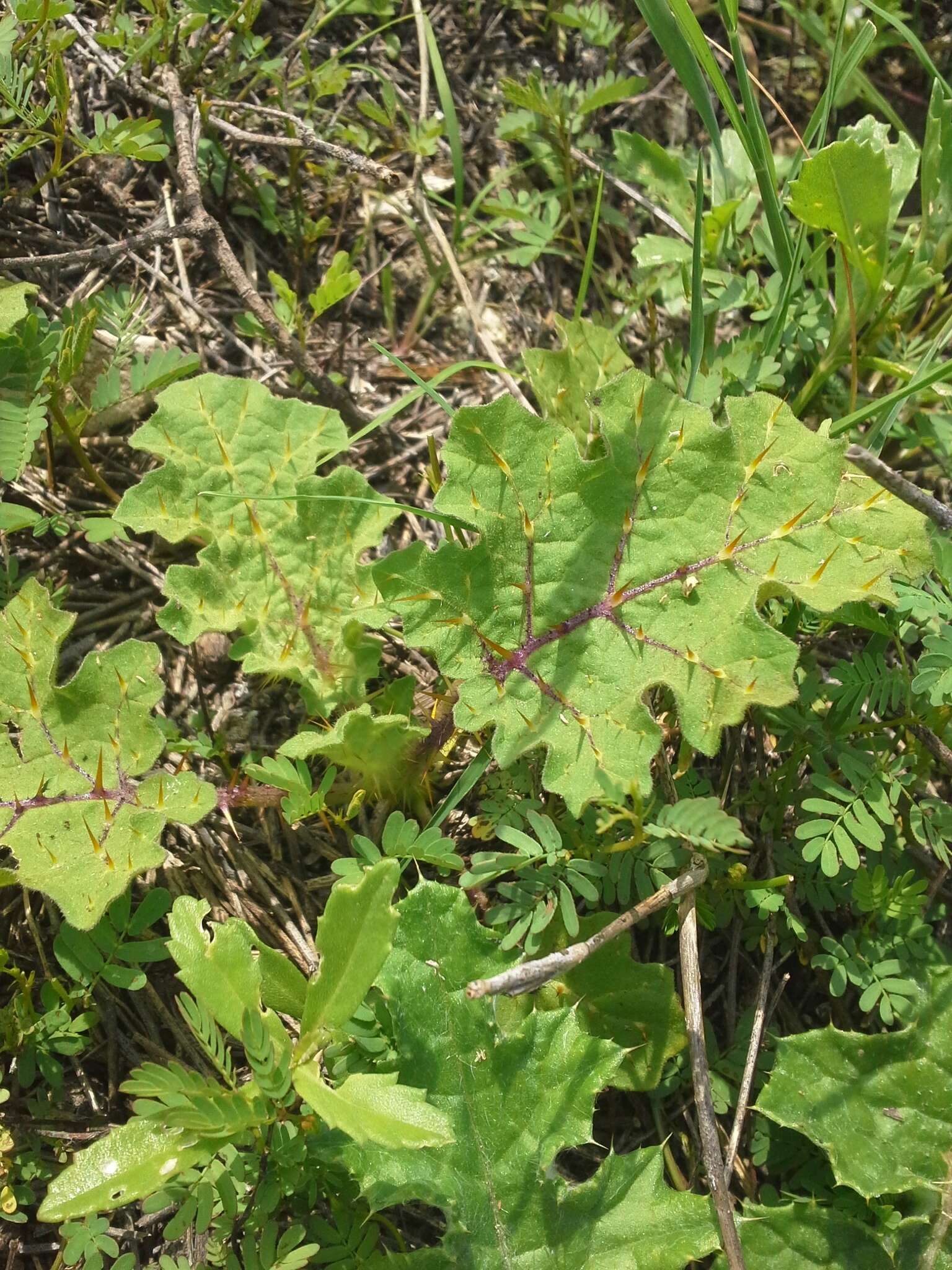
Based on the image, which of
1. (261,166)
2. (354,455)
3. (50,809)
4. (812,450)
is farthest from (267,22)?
(50,809)

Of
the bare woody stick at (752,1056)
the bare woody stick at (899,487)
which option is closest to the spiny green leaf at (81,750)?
the bare woody stick at (752,1056)

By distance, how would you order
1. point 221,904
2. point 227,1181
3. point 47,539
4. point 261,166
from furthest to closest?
point 261,166 < point 47,539 < point 221,904 < point 227,1181

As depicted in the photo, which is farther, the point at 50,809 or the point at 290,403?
the point at 290,403

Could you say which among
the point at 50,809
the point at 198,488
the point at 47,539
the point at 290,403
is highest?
the point at 290,403

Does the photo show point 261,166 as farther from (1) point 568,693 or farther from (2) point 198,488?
(1) point 568,693

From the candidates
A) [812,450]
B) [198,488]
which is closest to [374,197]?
[198,488]

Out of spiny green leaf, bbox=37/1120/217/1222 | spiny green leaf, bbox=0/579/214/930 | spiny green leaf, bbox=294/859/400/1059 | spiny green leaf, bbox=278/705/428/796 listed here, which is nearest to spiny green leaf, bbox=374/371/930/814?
spiny green leaf, bbox=278/705/428/796

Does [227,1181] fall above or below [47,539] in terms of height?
below

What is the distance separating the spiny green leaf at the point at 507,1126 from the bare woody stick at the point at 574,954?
0.11m

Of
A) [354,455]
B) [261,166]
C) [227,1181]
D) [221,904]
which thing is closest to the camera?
[227,1181]

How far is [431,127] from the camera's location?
299 centimetres

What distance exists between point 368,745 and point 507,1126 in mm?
820

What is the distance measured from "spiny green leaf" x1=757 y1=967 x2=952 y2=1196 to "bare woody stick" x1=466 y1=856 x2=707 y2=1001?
1.37ft

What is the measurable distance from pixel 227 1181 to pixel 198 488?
58.2 inches
